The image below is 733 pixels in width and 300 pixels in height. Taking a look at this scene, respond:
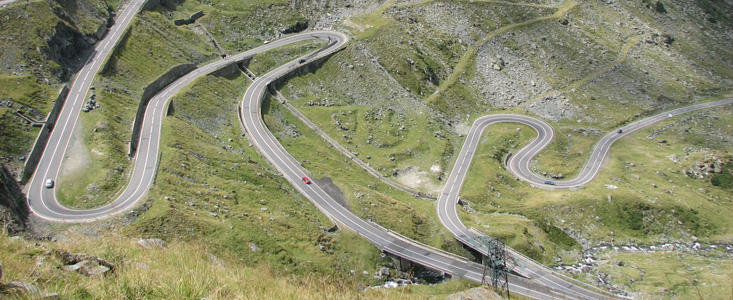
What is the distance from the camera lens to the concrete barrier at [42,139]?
56156 mm

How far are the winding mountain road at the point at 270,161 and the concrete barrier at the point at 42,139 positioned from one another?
68cm

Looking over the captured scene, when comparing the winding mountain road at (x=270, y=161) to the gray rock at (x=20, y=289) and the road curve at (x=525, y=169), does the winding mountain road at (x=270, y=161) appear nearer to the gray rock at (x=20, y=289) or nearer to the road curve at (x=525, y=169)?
the road curve at (x=525, y=169)

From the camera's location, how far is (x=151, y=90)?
8425cm

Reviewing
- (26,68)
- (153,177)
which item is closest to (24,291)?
(153,177)

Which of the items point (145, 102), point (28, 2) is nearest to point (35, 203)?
point (145, 102)

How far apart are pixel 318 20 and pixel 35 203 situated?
94.9 metres

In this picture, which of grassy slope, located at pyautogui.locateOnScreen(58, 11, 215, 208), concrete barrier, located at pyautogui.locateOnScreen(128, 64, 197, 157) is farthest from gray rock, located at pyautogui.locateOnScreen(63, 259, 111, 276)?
concrete barrier, located at pyautogui.locateOnScreen(128, 64, 197, 157)

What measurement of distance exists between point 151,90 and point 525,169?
283 ft

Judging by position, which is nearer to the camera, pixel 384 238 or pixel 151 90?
pixel 384 238

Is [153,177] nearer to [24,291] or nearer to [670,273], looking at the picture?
[24,291]

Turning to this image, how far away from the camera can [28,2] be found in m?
82.6

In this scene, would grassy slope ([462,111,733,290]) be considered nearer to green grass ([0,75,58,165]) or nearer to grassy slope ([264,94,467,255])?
grassy slope ([264,94,467,255])

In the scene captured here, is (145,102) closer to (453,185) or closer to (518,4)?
(453,185)

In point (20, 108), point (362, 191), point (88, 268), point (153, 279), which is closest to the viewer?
point (153, 279)
